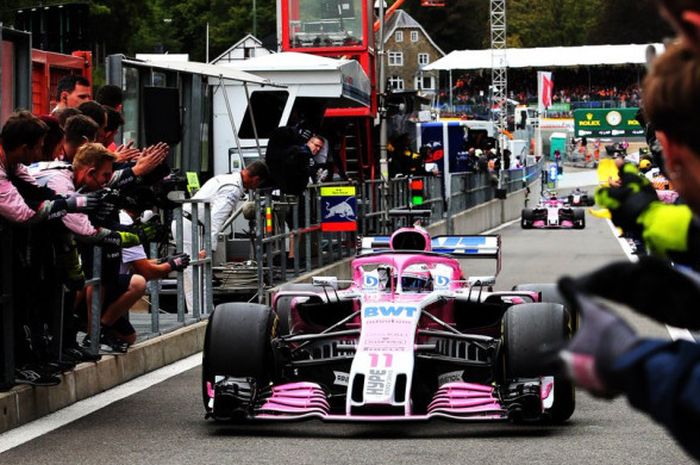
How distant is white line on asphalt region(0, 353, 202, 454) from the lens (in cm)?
990

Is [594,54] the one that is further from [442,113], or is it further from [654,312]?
[654,312]

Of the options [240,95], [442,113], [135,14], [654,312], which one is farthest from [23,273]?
[442,113]

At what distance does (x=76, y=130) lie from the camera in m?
11.6

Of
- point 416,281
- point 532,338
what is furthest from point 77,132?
point 532,338

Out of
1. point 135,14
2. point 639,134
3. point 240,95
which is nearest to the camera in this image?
point 240,95

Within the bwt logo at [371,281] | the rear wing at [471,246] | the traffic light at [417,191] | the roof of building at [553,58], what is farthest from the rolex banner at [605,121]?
the bwt logo at [371,281]

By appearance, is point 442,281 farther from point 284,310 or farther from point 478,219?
point 478,219

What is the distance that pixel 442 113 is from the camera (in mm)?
112688

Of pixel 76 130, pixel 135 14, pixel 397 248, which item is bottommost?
pixel 397 248

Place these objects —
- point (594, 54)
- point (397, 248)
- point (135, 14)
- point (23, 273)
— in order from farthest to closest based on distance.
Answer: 1. point (594, 54)
2. point (135, 14)
3. point (397, 248)
4. point (23, 273)

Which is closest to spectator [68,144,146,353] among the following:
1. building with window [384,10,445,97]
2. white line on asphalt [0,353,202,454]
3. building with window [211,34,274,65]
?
white line on asphalt [0,353,202,454]

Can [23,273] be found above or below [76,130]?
below

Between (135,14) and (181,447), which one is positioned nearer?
A: (181,447)

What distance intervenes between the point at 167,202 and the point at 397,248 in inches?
73.8
